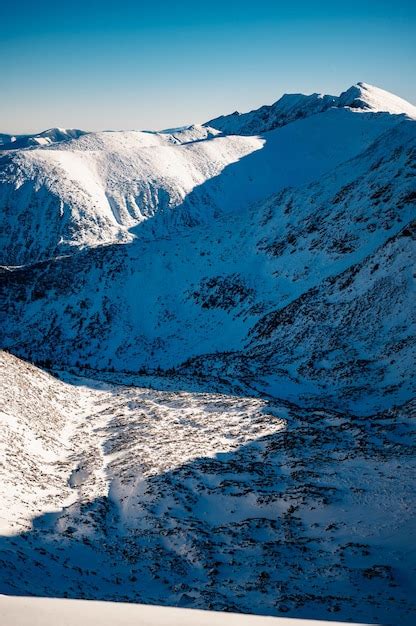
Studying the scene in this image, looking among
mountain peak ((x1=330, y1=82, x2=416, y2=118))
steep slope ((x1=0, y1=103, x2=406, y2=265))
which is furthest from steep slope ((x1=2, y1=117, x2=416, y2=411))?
mountain peak ((x1=330, y1=82, x2=416, y2=118))

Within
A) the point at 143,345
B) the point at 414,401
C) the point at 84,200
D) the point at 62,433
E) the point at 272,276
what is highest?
the point at 84,200

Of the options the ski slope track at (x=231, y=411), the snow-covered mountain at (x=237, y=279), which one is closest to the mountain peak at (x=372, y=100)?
the snow-covered mountain at (x=237, y=279)

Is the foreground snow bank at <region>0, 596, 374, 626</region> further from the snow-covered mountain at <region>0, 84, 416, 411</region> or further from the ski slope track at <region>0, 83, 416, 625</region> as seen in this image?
the snow-covered mountain at <region>0, 84, 416, 411</region>

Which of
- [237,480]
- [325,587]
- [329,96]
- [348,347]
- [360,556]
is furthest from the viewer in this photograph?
[329,96]

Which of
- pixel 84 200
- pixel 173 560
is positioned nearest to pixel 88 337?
pixel 173 560

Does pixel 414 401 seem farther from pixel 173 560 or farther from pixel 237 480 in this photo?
pixel 173 560

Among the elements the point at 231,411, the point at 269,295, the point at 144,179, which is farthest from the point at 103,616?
the point at 144,179
